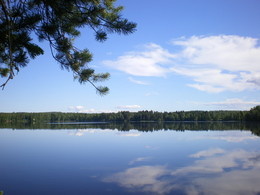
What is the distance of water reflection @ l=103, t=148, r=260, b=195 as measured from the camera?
7219 mm

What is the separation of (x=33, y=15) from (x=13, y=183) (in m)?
6.33

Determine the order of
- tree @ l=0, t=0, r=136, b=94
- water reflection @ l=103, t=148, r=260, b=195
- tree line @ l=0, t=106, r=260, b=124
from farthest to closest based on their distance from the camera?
tree line @ l=0, t=106, r=260, b=124 → water reflection @ l=103, t=148, r=260, b=195 → tree @ l=0, t=0, r=136, b=94

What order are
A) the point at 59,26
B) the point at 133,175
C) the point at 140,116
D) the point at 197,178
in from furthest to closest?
the point at 140,116, the point at 133,175, the point at 197,178, the point at 59,26

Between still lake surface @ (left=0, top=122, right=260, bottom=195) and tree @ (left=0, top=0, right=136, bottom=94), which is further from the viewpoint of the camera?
still lake surface @ (left=0, top=122, right=260, bottom=195)

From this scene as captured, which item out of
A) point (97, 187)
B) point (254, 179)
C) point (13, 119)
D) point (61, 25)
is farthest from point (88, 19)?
point (13, 119)

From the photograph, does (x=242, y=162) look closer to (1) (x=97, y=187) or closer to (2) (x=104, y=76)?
(1) (x=97, y=187)

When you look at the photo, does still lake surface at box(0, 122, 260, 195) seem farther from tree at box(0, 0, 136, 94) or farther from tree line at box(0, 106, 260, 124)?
tree line at box(0, 106, 260, 124)

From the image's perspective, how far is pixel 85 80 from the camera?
4957mm

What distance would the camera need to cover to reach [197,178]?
8.38m

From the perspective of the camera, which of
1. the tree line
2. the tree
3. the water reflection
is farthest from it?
the tree line

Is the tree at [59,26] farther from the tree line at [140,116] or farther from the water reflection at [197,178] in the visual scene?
the tree line at [140,116]

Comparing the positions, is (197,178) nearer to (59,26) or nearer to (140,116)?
(59,26)

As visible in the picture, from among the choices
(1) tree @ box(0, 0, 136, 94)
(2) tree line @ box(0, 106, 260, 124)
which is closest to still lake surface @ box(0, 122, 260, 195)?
(1) tree @ box(0, 0, 136, 94)

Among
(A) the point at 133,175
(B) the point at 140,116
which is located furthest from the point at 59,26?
(B) the point at 140,116
